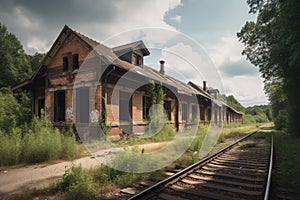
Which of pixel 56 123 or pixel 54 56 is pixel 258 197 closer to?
pixel 56 123

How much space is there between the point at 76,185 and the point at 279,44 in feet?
45.7

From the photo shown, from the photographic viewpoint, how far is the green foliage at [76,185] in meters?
3.92

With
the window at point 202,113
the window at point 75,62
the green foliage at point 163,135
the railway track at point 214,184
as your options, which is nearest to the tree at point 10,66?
the window at point 75,62

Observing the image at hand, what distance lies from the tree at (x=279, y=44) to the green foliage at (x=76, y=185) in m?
8.34

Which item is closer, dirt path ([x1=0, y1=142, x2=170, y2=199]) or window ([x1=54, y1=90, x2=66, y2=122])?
dirt path ([x1=0, y1=142, x2=170, y2=199])

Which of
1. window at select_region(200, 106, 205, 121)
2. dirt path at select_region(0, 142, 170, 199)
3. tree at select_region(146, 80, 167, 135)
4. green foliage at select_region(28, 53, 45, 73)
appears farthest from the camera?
green foliage at select_region(28, 53, 45, 73)

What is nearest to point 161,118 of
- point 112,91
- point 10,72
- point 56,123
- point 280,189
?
point 112,91

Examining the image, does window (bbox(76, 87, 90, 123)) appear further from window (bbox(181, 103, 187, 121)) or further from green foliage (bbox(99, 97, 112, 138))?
window (bbox(181, 103, 187, 121))

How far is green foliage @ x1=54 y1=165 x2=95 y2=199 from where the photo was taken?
392 cm

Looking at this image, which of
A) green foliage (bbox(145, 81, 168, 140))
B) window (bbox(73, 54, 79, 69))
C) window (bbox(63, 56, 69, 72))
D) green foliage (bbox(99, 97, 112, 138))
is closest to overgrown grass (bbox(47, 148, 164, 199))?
green foliage (bbox(99, 97, 112, 138))

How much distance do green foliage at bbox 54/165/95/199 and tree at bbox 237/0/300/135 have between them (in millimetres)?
8339

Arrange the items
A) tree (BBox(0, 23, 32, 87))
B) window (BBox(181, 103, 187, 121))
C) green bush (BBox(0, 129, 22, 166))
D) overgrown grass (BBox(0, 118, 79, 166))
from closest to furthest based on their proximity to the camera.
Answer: green bush (BBox(0, 129, 22, 166)) < overgrown grass (BBox(0, 118, 79, 166)) < window (BBox(181, 103, 187, 121)) < tree (BBox(0, 23, 32, 87))

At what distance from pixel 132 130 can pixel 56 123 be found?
5.21 meters

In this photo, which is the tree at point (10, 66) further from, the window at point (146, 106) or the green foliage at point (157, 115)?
the green foliage at point (157, 115)
